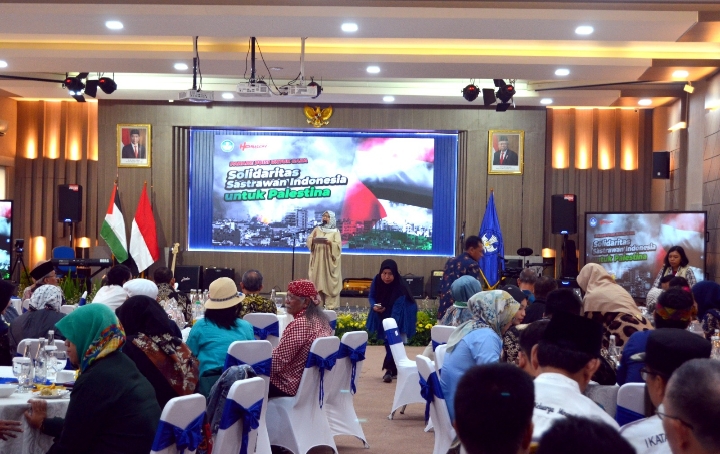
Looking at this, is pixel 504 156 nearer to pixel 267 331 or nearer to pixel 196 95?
pixel 196 95

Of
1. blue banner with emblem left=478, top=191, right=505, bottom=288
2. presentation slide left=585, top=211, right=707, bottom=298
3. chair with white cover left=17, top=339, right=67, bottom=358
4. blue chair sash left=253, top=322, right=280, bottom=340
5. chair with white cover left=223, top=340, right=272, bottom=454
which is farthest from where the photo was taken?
blue banner with emblem left=478, top=191, right=505, bottom=288

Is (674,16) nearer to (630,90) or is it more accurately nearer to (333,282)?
(630,90)

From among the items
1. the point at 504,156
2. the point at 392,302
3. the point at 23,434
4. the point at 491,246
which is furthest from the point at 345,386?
the point at 504,156

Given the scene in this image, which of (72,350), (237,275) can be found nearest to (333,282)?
(237,275)

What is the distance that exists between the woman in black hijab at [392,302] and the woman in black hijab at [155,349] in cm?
485

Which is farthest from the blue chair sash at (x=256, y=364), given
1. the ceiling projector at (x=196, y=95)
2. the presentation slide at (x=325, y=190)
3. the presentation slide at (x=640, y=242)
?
the presentation slide at (x=325, y=190)

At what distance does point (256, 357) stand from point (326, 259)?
918cm

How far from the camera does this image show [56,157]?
1570 cm

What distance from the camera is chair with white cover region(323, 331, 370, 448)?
5.77 m

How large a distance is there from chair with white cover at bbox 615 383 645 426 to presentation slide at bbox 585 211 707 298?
343 inches

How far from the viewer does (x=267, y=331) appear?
684 cm

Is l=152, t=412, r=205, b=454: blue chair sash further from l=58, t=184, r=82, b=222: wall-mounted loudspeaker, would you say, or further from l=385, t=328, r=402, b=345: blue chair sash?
l=58, t=184, r=82, b=222: wall-mounted loudspeaker

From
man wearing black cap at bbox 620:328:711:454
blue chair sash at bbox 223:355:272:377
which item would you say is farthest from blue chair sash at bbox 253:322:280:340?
man wearing black cap at bbox 620:328:711:454

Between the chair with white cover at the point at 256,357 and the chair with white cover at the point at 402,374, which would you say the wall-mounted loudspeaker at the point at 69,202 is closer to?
the chair with white cover at the point at 402,374
